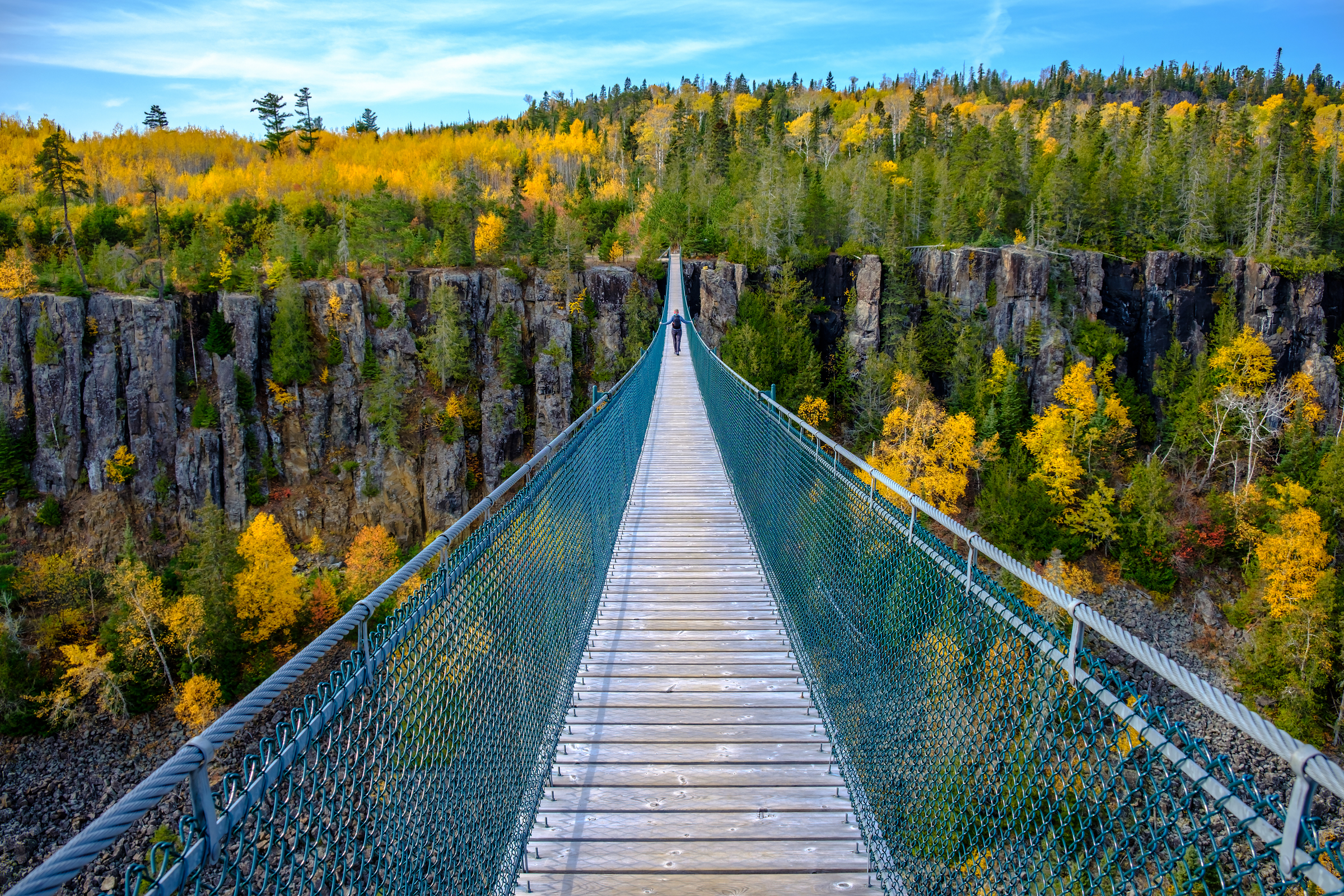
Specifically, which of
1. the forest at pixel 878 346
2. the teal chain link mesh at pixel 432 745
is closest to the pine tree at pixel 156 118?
the forest at pixel 878 346

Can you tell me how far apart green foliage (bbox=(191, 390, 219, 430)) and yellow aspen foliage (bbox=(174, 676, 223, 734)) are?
18.4 meters

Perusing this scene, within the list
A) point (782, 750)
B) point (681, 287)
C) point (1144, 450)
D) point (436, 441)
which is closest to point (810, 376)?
point (681, 287)

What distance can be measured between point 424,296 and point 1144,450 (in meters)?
39.2

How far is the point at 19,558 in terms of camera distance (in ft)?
107

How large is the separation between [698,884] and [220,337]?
4221cm

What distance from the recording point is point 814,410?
1346 inches

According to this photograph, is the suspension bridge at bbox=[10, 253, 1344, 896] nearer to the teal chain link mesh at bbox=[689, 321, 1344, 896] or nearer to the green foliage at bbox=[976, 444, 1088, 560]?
the teal chain link mesh at bbox=[689, 321, 1344, 896]

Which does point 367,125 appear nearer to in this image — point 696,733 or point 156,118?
point 156,118

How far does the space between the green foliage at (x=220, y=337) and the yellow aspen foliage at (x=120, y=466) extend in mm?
6453

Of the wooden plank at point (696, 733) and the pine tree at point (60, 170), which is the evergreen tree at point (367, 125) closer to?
the pine tree at point (60, 170)

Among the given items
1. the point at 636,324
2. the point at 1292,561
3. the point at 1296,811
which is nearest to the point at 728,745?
the point at 1296,811

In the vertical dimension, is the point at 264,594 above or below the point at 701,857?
below

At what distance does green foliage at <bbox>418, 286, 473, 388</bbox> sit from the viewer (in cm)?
3650

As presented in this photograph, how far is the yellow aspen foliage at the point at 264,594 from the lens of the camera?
22922 mm
